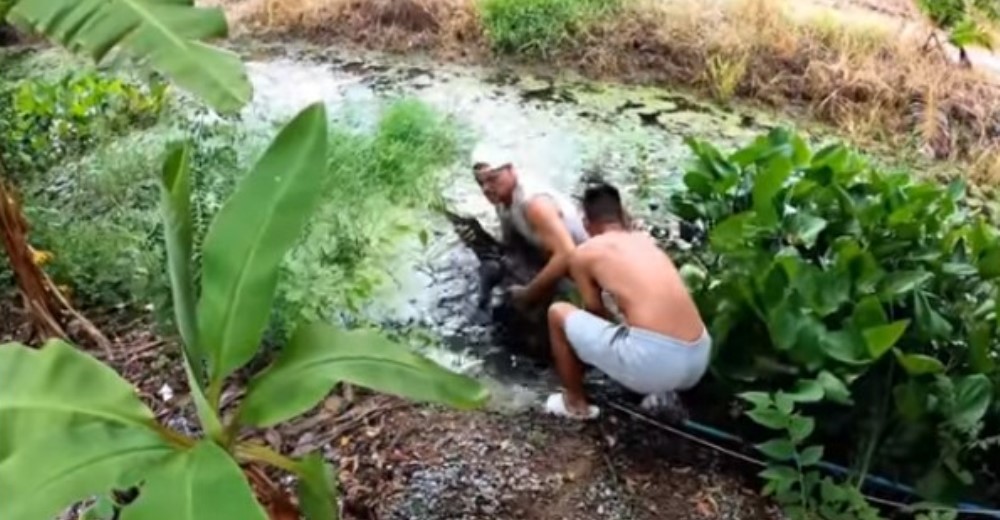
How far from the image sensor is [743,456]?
9.46ft

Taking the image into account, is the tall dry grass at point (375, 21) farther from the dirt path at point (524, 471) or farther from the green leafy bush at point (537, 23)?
the dirt path at point (524, 471)

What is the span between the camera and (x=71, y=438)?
1.67 meters

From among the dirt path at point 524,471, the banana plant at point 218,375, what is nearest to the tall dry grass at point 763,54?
the dirt path at point 524,471

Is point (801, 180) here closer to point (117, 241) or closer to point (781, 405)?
point (781, 405)

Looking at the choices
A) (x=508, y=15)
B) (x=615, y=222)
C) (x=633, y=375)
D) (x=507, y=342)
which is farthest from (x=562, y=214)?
(x=508, y=15)

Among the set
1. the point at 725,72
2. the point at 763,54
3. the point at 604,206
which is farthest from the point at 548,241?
the point at 763,54

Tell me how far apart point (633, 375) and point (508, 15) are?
126 inches

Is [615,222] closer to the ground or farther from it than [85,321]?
farther from it

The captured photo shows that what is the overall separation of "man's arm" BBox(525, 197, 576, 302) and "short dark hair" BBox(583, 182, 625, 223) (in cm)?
9

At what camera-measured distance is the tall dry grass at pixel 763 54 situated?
17.0 feet

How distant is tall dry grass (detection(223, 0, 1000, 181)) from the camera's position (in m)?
5.19

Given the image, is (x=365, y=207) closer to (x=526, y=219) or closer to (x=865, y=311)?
(x=526, y=219)

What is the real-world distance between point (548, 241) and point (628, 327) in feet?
1.55

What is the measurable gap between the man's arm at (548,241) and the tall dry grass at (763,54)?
231 centimetres
